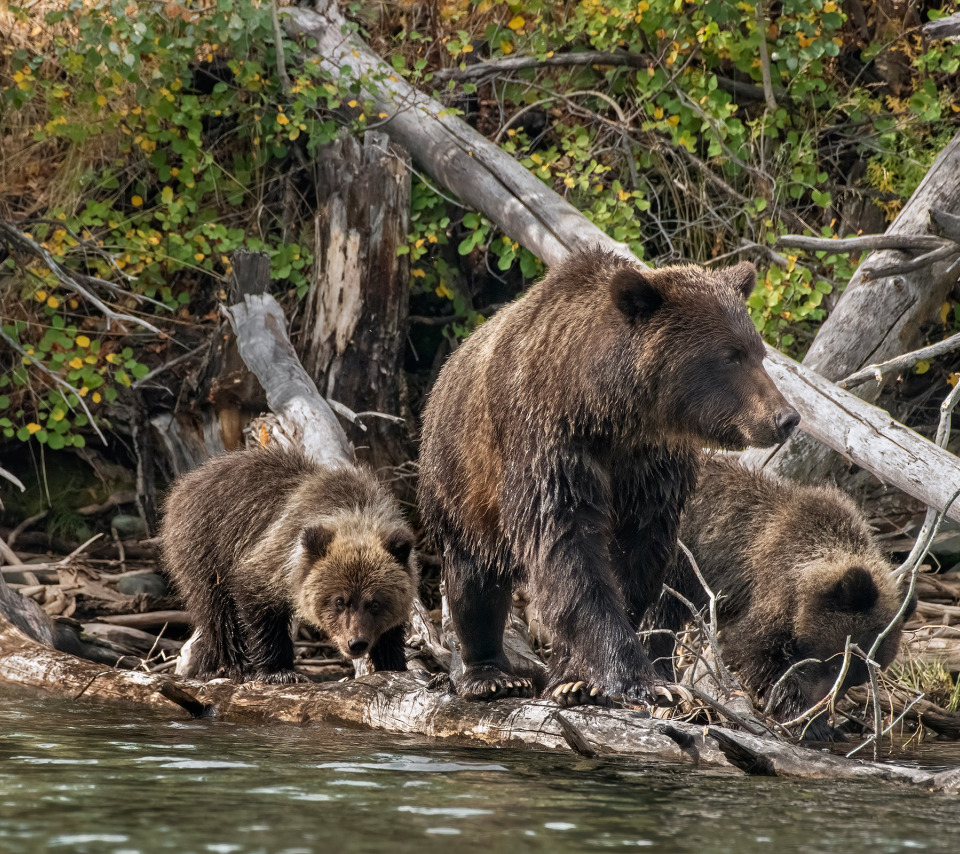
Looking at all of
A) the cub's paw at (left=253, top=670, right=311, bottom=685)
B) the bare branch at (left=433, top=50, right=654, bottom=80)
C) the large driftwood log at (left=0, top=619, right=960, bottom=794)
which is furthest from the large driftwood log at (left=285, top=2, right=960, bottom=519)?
the cub's paw at (left=253, top=670, right=311, bottom=685)

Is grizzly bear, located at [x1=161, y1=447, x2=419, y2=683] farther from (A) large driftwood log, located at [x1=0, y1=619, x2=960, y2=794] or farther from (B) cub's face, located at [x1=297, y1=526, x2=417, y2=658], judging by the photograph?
(A) large driftwood log, located at [x1=0, y1=619, x2=960, y2=794]

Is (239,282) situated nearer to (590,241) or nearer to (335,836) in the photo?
(590,241)

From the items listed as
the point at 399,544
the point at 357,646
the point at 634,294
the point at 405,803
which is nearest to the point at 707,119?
the point at 399,544

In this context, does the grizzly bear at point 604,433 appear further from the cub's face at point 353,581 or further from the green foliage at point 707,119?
the green foliage at point 707,119

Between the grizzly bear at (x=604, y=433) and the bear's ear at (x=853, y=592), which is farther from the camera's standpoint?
the bear's ear at (x=853, y=592)

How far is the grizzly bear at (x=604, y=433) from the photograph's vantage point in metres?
5.32

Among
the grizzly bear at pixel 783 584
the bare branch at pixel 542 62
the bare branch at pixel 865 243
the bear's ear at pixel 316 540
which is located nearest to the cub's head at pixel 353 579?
the bear's ear at pixel 316 540

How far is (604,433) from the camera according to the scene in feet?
18.0

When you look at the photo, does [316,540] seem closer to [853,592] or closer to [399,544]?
[399,544]

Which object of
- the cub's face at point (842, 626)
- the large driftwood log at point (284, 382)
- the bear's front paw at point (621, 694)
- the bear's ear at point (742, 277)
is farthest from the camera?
the large driftwood log at point (284, 382)

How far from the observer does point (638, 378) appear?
17.8 feet

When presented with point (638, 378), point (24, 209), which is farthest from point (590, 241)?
point (24, 209)

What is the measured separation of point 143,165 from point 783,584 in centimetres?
607

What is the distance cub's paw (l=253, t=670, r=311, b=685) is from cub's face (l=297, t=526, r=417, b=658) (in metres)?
0.28
